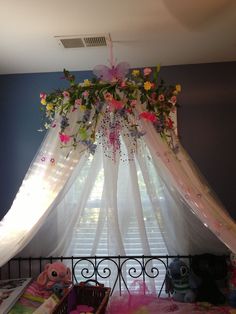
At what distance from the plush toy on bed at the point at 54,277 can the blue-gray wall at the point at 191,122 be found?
0.84m

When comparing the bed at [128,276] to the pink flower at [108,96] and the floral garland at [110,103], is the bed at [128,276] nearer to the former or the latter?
the floral garland at [110,103]

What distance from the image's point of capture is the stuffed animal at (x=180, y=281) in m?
2.40

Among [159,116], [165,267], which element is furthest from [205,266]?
[159,116]

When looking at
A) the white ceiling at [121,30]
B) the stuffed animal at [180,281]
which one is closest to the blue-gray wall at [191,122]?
the white ceiling at [121,30]

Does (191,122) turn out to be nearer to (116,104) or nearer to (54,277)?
(116,104)

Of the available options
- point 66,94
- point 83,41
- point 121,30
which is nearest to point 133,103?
point 66,94

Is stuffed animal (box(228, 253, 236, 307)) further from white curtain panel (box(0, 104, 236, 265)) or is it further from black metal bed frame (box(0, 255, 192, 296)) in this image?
black metal bed frame (box(0, 255, 192, 296))

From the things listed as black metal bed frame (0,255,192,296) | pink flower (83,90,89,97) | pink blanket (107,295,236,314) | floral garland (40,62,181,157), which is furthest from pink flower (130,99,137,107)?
pink blanket (107,295,236,314)

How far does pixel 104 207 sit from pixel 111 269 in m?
0.52

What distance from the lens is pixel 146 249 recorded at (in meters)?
2.43

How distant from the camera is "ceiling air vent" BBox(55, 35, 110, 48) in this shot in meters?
2.25

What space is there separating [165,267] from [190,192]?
0.96m

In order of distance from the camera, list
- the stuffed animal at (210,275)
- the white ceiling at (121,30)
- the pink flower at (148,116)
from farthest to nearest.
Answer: the stuffed animal at (210,275) < the pink flower at (148,116) < the white ceiling at (121,30)

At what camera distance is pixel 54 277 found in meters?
2.42
